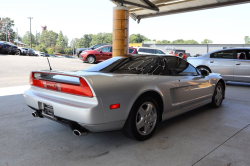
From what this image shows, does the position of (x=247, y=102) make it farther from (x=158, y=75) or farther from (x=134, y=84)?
(x=134, y=84)

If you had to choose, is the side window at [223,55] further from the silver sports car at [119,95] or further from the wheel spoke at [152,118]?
the wheel spoke at [152,118]

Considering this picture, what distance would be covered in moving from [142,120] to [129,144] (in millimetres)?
376

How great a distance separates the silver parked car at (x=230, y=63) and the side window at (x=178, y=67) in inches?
190

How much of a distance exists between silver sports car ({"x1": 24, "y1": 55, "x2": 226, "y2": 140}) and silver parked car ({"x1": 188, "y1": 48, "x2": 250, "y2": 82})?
504 centimetres

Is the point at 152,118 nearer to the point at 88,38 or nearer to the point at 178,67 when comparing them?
the point at 178,67

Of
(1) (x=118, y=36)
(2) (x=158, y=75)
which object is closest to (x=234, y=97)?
(2) (x=158, y=75)

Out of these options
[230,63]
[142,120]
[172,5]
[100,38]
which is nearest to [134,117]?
[142,120]

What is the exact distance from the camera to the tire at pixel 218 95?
192 inches

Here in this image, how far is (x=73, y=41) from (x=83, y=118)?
109105 mm

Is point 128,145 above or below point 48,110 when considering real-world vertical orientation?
below

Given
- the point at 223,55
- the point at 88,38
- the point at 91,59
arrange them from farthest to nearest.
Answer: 1. the point at 88,38
2. the point at 91,59
3. the point at 223,55

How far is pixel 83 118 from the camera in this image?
96.8 inches

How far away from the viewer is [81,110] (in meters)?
2.47

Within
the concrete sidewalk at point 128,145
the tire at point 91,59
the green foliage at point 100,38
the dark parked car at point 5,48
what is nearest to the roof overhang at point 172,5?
the tire at point 91,59
